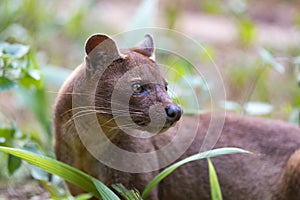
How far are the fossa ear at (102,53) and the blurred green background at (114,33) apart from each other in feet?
1.49

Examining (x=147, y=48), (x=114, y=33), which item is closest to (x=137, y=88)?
(x=147, y=48)

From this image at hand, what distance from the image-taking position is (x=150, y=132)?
133 inches

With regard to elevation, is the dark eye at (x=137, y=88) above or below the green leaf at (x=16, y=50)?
below

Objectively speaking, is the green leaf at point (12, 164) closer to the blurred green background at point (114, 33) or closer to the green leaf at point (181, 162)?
the blurred green background at point (114, 33)

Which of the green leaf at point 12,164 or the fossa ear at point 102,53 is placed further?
the green leaf at point 12,164

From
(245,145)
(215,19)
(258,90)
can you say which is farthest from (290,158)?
(215,19)

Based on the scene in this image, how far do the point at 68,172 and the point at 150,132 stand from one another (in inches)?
17.8

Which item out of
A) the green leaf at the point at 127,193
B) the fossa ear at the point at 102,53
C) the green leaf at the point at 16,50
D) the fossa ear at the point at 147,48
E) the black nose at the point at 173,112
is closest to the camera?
the black nose at the point at 173,112

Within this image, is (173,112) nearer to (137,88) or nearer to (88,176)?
(137,88)

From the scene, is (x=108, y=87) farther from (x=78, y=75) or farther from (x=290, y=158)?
(x=290, y=158)

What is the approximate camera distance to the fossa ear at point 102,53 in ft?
11.2

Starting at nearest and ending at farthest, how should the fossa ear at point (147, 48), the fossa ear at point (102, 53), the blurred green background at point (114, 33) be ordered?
the fossa ear at point (102, 53)
the fossa ear at point (147, 48)
the blurred green background at point (114, 33)

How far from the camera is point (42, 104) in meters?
4.86

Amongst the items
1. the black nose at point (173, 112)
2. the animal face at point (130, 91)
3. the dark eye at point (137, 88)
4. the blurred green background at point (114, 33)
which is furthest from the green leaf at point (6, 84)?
the black nose at point (173, 112)
